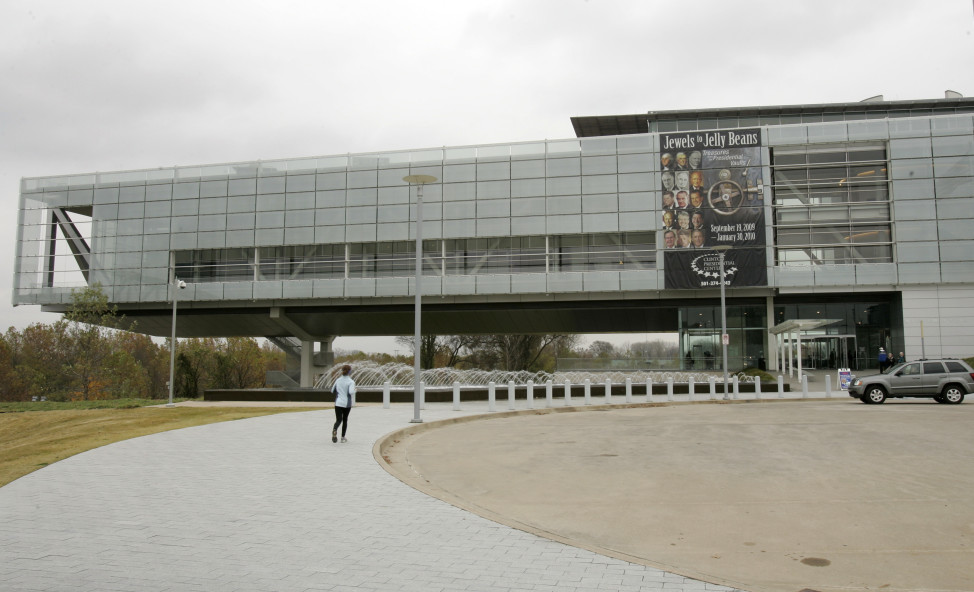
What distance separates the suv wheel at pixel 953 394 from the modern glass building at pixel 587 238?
12.1 m

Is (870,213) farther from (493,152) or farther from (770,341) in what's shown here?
(493,152)

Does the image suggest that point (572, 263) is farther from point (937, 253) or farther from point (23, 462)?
point (23, 462)

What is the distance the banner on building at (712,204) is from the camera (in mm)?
43969

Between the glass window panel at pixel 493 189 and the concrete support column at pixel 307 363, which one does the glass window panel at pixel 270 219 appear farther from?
the glass window panel at pixel 493 189

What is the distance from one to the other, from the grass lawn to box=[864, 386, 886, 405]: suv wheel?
20958mm

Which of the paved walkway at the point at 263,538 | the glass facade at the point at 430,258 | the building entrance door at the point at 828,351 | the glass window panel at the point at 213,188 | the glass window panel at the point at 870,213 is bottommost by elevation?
the paved walkway at the point at 263,538

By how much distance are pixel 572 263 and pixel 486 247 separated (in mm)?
6109

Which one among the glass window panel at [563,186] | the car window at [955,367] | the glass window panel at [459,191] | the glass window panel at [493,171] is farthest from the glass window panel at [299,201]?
the car window at [955,367]

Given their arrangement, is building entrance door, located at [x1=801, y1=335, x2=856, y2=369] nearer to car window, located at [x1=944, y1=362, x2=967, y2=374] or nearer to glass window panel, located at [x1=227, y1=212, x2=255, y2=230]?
car window, located at [x1=944, y1=362, x2=967, y2=374]

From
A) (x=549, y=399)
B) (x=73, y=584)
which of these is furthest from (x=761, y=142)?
(x=73, y=584)

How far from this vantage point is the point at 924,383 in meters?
24.9

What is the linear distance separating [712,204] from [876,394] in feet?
70.0

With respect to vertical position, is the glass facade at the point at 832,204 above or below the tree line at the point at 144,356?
above

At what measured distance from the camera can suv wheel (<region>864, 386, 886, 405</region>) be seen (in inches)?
998
